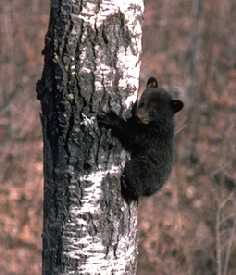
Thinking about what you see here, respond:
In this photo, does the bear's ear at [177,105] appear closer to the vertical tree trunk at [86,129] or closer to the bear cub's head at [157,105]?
the bear cub's head at [157,105]

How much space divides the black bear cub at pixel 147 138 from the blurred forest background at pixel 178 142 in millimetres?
1760

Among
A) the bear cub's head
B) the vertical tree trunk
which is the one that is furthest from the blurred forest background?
the vertical tree trunk

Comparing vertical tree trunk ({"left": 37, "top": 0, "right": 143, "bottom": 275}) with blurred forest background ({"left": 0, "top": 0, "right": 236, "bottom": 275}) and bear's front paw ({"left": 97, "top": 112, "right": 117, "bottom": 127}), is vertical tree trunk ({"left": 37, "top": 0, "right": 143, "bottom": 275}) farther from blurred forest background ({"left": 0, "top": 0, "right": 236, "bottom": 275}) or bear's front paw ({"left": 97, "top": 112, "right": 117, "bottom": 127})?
blurred forest background ({"left": 0, "top": 0, "right": 236, "bottom": 275})

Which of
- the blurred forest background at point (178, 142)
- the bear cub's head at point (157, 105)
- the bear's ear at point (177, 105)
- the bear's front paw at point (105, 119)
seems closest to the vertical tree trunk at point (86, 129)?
the bear's front paw at point (105, 119)

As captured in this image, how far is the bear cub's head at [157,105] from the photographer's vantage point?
3.60 m

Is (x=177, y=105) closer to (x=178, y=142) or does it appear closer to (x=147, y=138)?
(x=147, y=138)

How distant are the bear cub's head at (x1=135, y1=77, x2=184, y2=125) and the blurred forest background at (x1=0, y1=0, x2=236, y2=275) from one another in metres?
1.60

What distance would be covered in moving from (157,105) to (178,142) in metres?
5.89

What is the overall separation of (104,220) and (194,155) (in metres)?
6.97

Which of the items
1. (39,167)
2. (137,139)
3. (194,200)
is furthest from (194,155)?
(137,139)

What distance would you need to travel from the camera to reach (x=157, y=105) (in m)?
3.88

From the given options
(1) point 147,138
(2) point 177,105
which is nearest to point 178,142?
(2) point 177,105

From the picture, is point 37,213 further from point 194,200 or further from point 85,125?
point 85,125

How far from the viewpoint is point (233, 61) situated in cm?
1094
